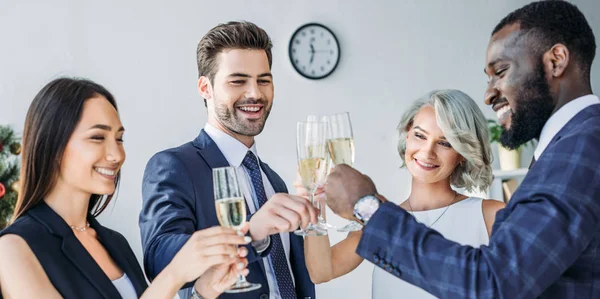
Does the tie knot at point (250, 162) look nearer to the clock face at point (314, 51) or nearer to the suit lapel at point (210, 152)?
the suit lapel at point (210, 152)

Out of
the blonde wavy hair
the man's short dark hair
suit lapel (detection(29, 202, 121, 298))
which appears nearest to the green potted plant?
the blonde wavy hair

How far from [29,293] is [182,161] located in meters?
0.66

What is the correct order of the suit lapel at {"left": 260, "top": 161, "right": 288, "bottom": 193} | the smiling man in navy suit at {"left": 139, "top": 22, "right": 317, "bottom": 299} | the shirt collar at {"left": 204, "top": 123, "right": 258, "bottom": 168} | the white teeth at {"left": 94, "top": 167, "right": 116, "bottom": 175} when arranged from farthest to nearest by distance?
the suit lapel at {"left": 260, "top": 161, "right": 288, "bottom": 193} < the shirt collar at {"left": 204, "top": 123, "right": 258, "bottom": 168} < the smiling man in navy suit at {"left": 139, "top": 22, "right": 317, "bottom": 299} < the white teeth at {"left": 94, "top": 167, "right": 116, "bottom": 175}

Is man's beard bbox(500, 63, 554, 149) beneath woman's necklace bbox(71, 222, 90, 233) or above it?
above

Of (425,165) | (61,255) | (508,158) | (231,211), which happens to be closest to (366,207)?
(231,211)

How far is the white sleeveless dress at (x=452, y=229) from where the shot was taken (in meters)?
2.45

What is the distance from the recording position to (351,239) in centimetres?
234

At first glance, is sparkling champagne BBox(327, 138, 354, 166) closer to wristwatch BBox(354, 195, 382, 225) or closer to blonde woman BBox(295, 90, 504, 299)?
wristwatch BBox(354, 195, 382, 225)

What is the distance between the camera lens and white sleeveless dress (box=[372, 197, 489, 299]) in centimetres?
245

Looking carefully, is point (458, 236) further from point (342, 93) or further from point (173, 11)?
point (173, 11)

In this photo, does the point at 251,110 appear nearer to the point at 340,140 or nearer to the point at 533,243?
the point at 340,140

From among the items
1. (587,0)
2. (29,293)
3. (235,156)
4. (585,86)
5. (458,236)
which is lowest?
(458,236)

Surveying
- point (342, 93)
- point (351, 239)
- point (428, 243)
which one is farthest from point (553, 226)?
point (342, 93)

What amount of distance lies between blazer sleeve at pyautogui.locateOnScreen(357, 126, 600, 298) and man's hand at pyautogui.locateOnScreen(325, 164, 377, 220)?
0.15 m
